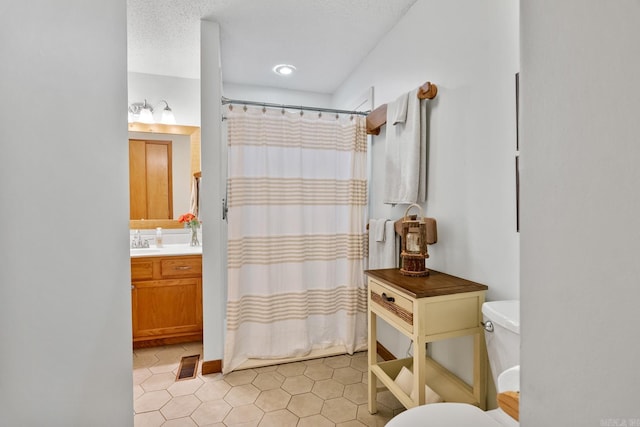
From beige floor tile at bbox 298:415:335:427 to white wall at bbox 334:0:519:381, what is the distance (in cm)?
76

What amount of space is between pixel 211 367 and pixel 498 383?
6.55 feet

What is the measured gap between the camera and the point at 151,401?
1.96 meters

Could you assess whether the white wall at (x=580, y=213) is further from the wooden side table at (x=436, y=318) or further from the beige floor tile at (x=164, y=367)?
the beige floor tile at (x=164, y=367)

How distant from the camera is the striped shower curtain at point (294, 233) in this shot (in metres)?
2.35

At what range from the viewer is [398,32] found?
229 cm

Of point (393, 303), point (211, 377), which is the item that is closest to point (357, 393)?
point (393, 303)

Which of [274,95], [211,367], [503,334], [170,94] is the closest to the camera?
[503,334]

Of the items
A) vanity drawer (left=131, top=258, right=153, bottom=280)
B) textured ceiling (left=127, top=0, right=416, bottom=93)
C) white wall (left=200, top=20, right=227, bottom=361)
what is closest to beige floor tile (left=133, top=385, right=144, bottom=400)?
white wall (left=200, top=20, right=227, bottom=361)

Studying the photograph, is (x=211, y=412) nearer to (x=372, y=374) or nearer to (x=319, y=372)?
(x=319, y=372)

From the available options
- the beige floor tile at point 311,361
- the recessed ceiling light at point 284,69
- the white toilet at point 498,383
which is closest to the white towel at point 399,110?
the white toilet at point 498,383

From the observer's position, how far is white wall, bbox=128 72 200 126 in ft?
10.4

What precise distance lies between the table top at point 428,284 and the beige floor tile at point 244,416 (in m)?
1.06

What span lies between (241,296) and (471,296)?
162cm

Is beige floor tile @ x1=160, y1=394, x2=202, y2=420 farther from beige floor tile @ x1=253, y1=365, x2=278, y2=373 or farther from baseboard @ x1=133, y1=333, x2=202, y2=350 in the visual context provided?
baseboard @ x1=133, y1=333, x2=202, y2=350
